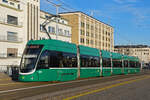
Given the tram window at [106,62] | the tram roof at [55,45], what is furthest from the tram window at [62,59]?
the tram window at [106,62]

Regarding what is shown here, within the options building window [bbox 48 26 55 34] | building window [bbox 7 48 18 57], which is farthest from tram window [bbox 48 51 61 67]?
building window [bbox 48 26 55 34]

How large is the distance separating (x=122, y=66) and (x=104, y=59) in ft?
25.6

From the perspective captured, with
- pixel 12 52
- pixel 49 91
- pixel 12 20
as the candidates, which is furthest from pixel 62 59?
pixel 12 20

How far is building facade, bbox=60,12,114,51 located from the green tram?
43.2 m

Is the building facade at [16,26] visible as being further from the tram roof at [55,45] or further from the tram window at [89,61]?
the tram roof at [55,45]

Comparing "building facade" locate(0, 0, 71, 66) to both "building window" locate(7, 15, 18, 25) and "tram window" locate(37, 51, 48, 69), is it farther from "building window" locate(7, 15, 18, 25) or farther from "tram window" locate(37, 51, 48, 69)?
"tram window" locate(37, 51, 48, 69)

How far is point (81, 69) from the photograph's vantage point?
22.7 m

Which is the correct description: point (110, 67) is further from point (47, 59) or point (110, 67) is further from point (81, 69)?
point (47, 59)

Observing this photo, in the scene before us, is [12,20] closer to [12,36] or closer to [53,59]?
[12,36]

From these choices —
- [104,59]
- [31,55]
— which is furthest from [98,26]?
[31,55]

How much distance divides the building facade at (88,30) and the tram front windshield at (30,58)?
52.4 meters

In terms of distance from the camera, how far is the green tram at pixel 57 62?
1720cm

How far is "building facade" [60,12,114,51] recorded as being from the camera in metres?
70.8

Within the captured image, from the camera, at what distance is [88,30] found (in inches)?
3059
